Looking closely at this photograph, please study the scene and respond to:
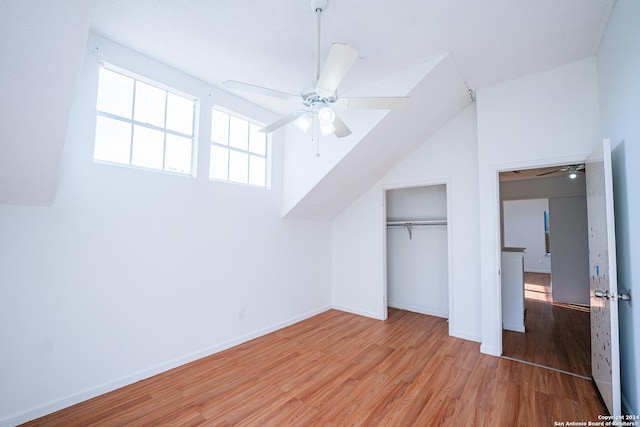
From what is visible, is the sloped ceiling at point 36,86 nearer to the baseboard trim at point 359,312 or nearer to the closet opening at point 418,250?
the baseboard trim at point 359,312

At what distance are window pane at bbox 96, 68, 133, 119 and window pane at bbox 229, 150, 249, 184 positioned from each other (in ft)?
3.70

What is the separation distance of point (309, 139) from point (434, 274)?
281cm

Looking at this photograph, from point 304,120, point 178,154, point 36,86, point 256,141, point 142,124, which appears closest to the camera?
point 36,86

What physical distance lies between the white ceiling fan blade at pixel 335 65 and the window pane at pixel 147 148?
187 centimetres

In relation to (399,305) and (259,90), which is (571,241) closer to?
(399,305)

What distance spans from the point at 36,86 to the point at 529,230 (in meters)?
11.1

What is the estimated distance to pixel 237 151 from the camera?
3465mm

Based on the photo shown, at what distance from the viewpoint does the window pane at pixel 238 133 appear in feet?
11.2

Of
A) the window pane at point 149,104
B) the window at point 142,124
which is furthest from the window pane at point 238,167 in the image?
the window pane at point 149,104

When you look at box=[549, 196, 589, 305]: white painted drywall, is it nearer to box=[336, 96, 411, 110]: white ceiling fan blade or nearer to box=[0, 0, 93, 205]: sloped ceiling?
box=[336, 96, 411, 110]: white ceiling fan blade

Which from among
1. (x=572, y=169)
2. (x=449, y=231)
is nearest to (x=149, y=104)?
(x=449, y=231)

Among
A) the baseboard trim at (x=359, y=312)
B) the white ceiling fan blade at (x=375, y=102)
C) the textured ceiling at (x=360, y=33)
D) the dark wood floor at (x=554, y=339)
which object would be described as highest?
the textured ceiling at (x=360, y=33)

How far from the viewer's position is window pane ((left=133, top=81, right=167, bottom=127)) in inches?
103

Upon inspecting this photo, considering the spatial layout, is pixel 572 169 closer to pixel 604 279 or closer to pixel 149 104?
pixel 604 279
